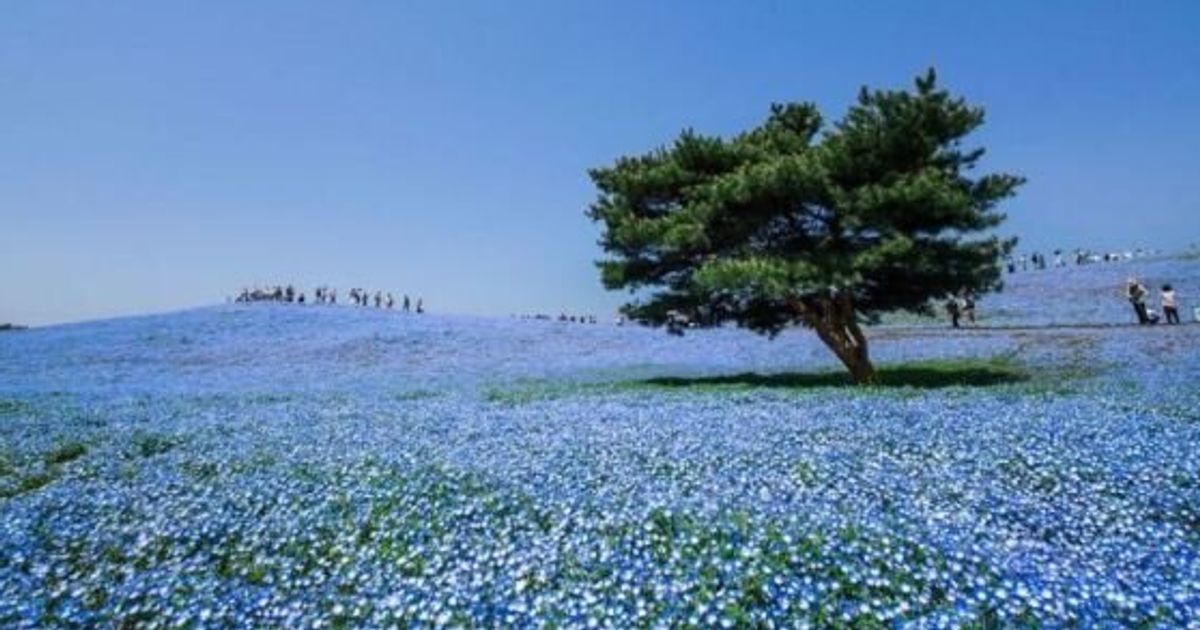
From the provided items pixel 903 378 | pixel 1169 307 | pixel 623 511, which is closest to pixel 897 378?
pixel 903 378

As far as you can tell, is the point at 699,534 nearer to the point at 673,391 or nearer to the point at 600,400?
the point at 600,400

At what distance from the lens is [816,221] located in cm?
2233

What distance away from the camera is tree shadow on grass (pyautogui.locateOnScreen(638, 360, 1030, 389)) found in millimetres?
21141

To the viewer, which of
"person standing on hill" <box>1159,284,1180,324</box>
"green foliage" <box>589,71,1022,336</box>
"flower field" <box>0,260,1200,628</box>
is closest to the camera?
"flower field" <box>0,260,1200,628</box>

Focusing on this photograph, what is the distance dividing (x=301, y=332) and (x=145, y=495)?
38.6 metres

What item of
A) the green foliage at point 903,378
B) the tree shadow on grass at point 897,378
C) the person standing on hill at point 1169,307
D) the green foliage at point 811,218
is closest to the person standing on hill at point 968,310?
the person standing on hill at point 1169,307

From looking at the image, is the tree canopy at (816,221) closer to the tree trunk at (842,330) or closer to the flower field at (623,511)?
the tree trunk at (842,330)

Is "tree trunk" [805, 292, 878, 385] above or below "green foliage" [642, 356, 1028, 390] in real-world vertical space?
above

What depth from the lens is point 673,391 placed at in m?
20.3

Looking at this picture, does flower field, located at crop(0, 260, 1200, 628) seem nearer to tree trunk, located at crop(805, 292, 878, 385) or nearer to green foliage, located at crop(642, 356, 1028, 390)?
green foliage, located at crop(642, 356, 1028, 390)

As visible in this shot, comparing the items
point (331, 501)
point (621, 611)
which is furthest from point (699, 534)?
point (331, 501)

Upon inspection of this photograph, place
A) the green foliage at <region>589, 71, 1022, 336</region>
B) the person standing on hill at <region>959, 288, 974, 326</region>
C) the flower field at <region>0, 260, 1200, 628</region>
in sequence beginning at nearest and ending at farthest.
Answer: the flower field at <region>0, 260, 1200, 628</region>, the green foliage at <region>589, 71, 1022, 336</region>, the person standing on hill at <region>959, 288, 974, 326</region>

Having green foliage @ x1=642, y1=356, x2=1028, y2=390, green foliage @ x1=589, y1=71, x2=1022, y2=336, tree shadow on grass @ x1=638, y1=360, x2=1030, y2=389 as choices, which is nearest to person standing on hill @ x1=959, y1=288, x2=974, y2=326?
green foliage @ x1=642, y1=356, x2=1028, y2=390

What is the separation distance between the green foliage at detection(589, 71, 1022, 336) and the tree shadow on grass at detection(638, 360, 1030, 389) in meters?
1.93
